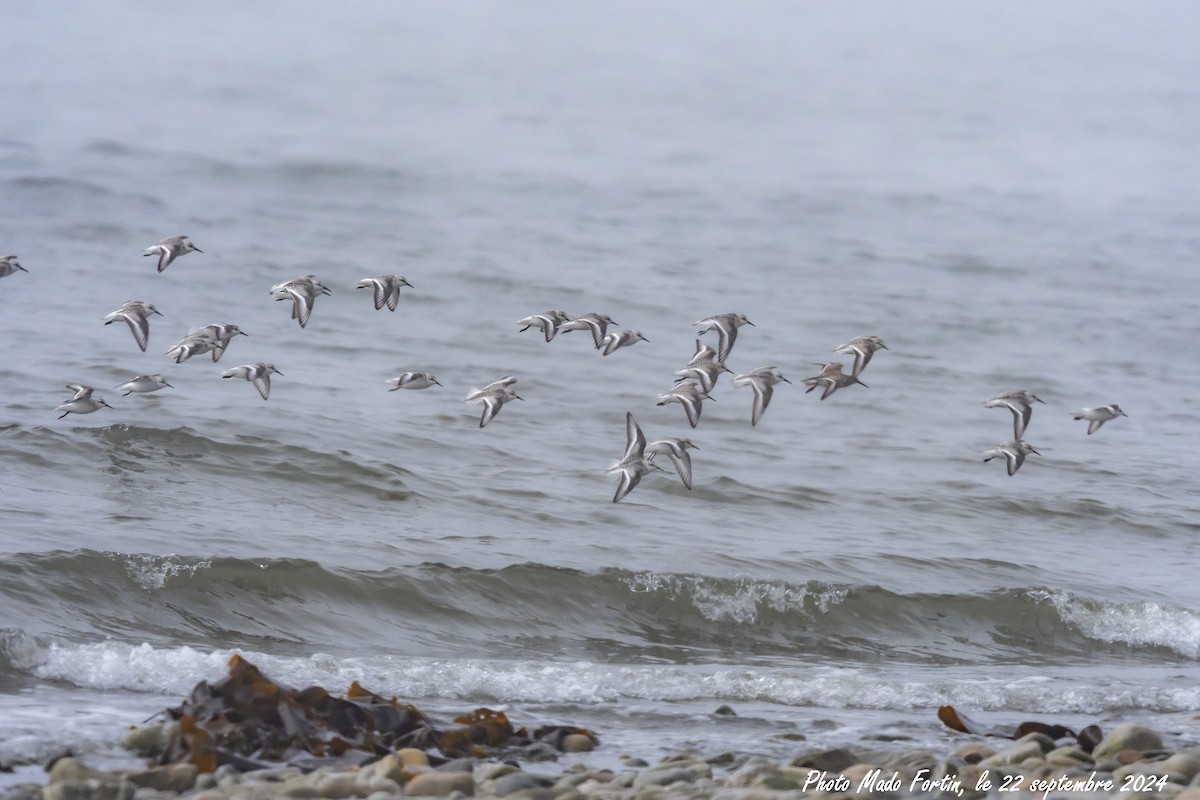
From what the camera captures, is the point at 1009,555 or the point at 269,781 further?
the point at 1009,555

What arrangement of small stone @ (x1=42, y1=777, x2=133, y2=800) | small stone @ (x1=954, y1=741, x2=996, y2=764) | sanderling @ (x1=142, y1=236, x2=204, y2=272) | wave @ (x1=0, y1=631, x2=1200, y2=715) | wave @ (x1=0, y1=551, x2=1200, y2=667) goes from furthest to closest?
1. sanderling @ (x1=142, y1=236, x2=204, y2=272)
2. wave @ (x1=0, y1=551, x2=1200, y2=667)
3. wave @ (x1=0, y1=631, x2=1200, y2=715)
4. small stone @ (x1=954, y1=741, x2=996, y2=764)
5. small stone @ (x1=42, y1=777, x2=133, y2=800)

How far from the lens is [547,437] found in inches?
577

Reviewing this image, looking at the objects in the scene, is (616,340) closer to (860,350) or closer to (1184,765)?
(860,350)

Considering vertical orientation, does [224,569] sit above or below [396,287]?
below

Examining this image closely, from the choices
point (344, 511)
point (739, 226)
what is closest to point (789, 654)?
point (344, 511)

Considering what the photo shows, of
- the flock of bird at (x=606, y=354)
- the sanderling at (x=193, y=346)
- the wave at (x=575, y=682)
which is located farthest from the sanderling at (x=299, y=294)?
the wave at (x=575, y=682)

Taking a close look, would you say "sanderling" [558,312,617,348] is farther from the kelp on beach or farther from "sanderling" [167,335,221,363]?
the kelp on beach

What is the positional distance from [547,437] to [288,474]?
9.88 feet

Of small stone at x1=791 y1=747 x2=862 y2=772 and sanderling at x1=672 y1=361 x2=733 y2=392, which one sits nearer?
small stone at x1=791 y1=747 x2=862 y2=772

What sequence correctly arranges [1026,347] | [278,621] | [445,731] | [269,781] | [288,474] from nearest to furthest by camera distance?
[269,781]
[445,731]
[278,621]
[288,474]
[1026,347]

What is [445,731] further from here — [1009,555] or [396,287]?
[1009,555]

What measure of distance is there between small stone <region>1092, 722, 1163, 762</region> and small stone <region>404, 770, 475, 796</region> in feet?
9.57

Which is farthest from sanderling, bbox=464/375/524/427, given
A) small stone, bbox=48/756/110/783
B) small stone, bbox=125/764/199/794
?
small stone, bbox=48/756/110/783

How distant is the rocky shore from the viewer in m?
5.53
